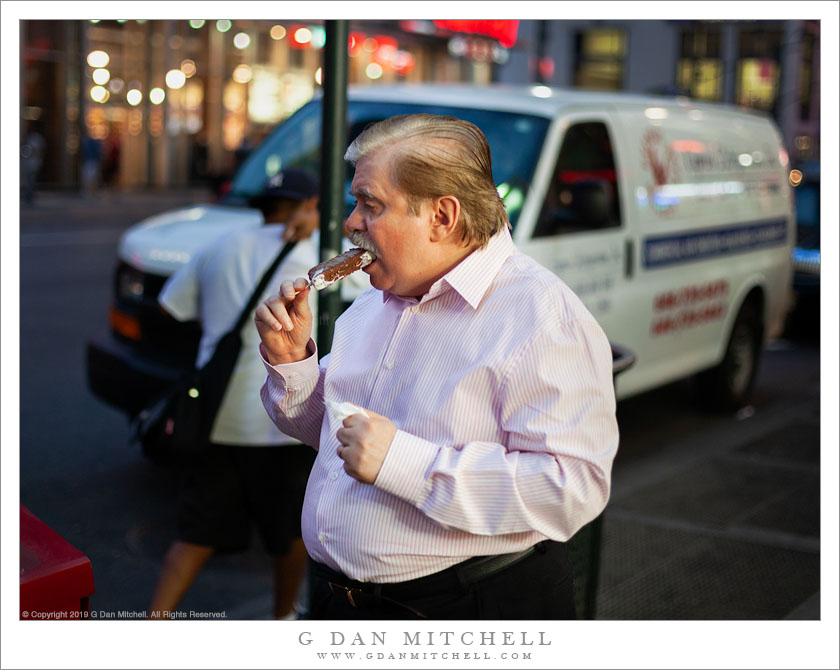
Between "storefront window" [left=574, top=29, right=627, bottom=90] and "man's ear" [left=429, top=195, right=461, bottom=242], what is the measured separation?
1277 inches

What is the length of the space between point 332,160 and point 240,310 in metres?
0.92

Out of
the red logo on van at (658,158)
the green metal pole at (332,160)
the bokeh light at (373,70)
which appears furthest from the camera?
the bokeh light at (373,70)

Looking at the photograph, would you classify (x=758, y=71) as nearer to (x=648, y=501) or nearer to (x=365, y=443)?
(x=648, y=501)

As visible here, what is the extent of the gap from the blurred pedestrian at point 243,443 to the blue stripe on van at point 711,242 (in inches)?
109

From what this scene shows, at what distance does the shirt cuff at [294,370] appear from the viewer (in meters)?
2.18

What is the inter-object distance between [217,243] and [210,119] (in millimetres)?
27190

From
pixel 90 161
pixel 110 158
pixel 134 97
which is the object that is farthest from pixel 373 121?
pixel 134 97

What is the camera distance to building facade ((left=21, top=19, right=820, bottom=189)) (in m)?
26.0

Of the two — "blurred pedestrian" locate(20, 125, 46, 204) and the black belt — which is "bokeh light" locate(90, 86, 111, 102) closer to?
"blurred pedestrian" locate(20, 125, 46, 204)

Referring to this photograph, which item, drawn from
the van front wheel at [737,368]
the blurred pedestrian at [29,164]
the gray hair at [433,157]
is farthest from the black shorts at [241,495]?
the blurred pedestrian at [29,164]

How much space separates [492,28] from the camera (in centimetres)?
2911

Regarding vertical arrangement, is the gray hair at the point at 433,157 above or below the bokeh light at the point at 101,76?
below

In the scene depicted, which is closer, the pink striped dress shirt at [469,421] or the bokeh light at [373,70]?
the pink striped dress shirt at [469,421]

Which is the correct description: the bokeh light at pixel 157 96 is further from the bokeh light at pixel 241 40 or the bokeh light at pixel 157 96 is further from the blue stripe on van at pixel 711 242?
the blue stripe on van at pixel 711 242
